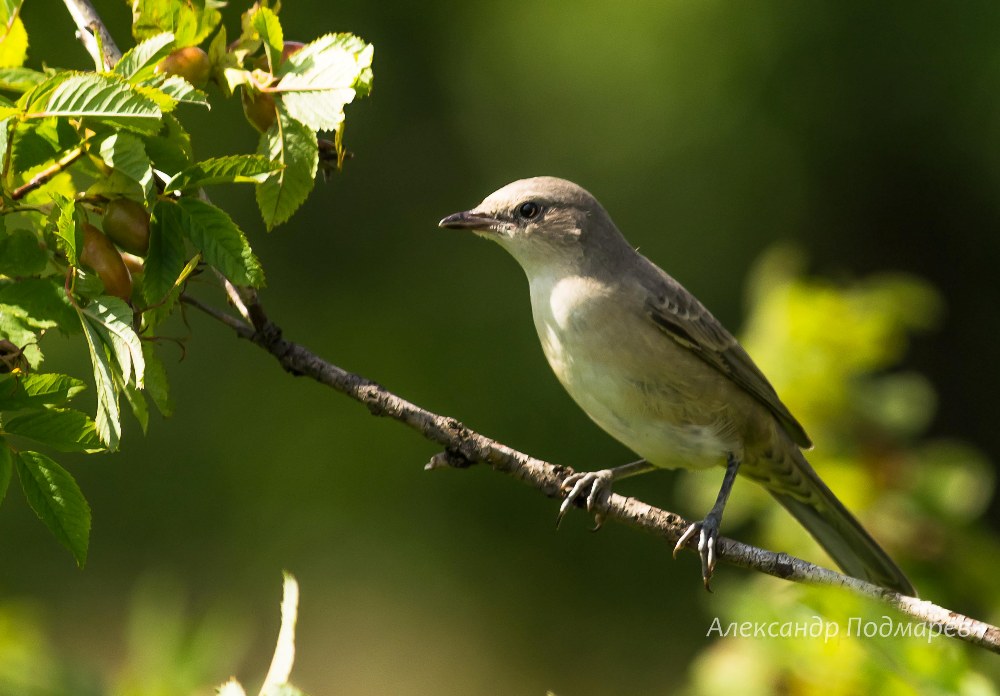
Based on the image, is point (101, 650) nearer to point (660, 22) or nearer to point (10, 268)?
point (660, 22)

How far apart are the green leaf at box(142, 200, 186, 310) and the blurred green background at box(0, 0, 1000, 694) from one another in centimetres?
612

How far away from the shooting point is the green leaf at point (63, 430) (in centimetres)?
189

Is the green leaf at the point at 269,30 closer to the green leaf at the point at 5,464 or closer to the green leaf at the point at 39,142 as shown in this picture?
the green leaf at the point at 39,142

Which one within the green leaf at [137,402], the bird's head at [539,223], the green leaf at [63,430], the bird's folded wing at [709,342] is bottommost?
the green leaf at [63,430]

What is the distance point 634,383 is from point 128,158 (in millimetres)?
2052

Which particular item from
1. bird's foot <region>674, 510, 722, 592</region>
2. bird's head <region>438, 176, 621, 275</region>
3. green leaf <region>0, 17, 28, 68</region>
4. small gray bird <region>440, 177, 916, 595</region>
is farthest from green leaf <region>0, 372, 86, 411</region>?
bird's head <region>438, 176, 621, 275</region>

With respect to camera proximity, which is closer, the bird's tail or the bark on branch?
the bark on branch

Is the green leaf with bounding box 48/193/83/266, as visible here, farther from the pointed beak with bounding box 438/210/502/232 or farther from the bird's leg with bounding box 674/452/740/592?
the pointed beak with bounding box 438/210/502/232

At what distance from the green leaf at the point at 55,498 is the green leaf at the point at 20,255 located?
326 mm

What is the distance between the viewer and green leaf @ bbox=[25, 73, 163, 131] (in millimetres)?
1751

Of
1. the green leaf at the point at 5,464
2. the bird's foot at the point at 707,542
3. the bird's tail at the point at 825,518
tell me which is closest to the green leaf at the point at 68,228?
the green leaf at the point at 5,464

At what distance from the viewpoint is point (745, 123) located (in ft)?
28.2

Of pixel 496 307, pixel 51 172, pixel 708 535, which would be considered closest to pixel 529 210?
pixel 708 535

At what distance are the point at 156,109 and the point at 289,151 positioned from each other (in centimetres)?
42
